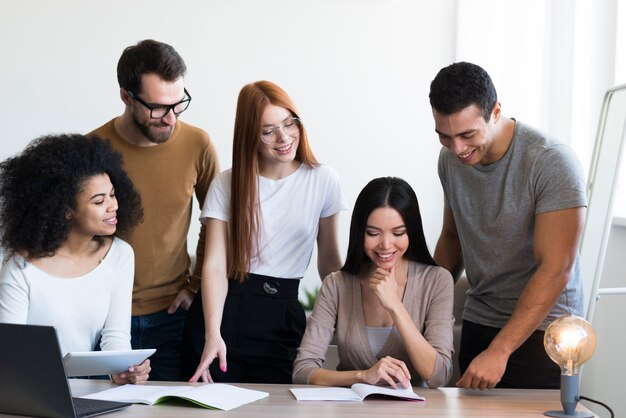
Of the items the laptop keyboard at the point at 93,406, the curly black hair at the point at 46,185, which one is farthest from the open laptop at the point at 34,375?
the curly black hair at the point at 46,185

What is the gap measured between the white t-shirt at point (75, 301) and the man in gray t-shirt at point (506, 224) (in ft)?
3.38

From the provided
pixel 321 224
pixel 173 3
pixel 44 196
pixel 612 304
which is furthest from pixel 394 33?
pixel 44 196

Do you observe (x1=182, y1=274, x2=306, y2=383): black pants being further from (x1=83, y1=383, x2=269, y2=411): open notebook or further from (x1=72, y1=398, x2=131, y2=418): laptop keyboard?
(x1=72, y1=398, x2=131, y2=418): laptop keyboard

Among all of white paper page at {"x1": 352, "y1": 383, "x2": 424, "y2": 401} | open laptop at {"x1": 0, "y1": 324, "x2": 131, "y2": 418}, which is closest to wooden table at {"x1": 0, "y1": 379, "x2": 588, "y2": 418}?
white paper page at {"x1": 352, "y1": 383, "x2": 424, "y2": 401}

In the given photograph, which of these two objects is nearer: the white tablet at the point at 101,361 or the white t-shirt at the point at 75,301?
the white tablet at the point at 101,361

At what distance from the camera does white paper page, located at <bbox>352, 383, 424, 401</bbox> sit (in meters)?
2.25

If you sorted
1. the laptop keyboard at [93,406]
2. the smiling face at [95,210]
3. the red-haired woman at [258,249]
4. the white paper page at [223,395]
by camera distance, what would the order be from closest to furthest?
1. the laptop keyboard at [93,406]
2. the white paper page at [223,395]
3. the smiling face at [95,210]
4. the red-haired woman at [258,249]

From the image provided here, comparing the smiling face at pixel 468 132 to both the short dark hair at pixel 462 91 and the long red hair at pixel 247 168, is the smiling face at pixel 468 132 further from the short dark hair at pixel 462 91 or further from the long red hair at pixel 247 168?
the long red hair at pixel 247 168

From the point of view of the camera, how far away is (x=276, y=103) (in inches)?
105

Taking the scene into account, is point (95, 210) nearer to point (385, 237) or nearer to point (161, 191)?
point (161, 191)

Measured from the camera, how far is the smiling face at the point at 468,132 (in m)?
2.37

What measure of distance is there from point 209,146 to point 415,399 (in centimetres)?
122

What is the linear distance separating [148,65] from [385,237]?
3.08 feet

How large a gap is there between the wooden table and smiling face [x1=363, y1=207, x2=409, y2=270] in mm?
451
